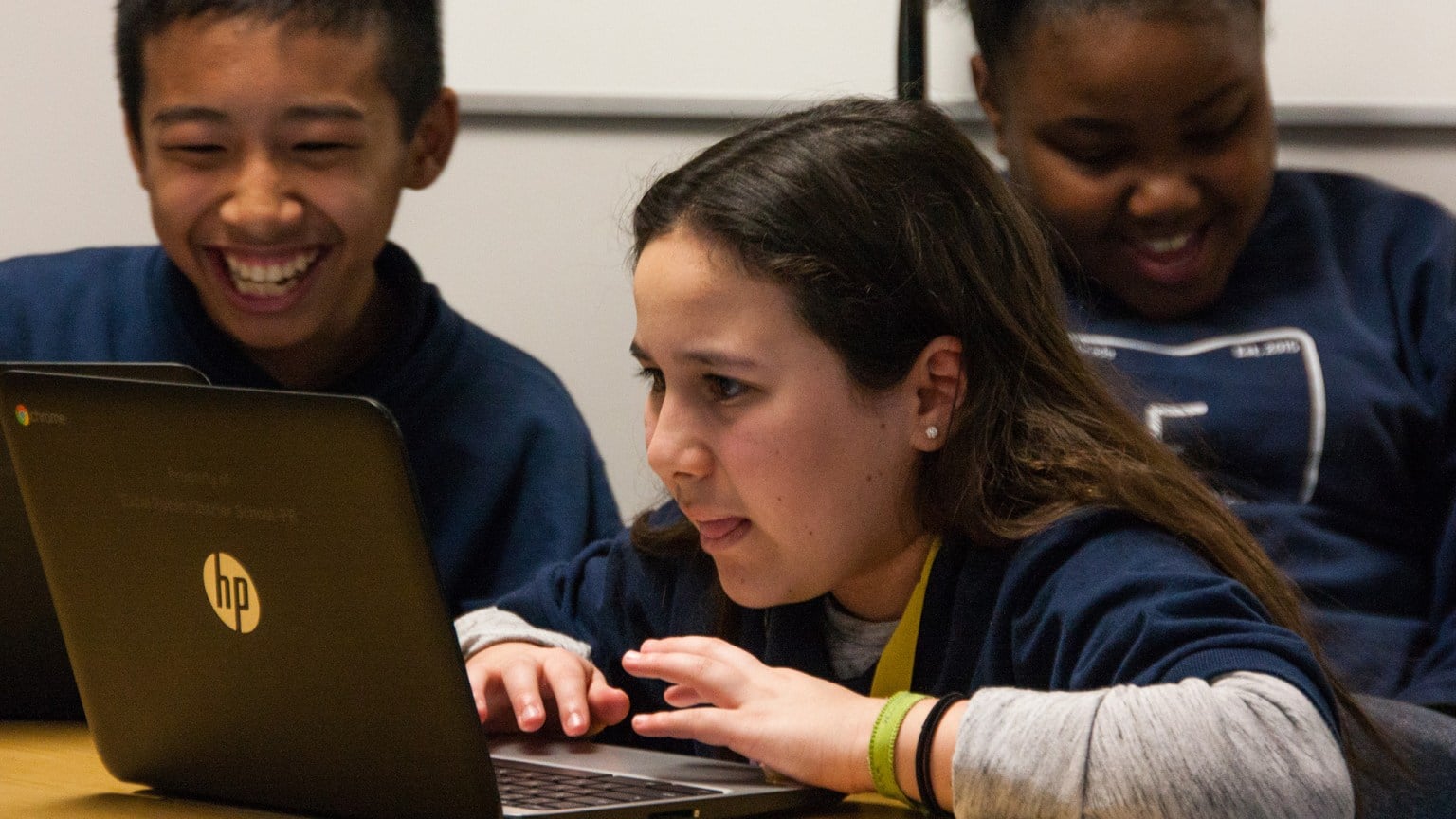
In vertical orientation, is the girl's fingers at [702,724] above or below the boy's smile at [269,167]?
below

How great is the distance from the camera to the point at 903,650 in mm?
1034

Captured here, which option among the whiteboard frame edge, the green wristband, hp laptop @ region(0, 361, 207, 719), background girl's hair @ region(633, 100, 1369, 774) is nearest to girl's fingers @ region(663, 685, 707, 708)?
the green wristband

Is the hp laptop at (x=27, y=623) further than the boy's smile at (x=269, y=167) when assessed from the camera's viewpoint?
No

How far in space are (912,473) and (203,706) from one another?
0.47 meters

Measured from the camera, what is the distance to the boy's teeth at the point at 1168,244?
1586 mm

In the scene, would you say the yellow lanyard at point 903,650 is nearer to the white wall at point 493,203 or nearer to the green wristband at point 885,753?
the green wristband at point 885,753

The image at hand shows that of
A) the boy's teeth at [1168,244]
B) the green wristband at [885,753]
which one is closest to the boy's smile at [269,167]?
the boy's teeth at [1168,244]

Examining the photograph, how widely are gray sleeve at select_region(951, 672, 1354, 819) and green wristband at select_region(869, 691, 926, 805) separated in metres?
0.03

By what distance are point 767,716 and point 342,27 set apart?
3.33 feet

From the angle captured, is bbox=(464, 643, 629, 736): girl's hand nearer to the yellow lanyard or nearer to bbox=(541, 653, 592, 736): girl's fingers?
bbox=(541, 653, 592, 736): girl's fingers

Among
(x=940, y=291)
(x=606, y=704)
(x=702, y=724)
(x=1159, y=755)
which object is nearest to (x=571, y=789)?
(x=702, y=724)

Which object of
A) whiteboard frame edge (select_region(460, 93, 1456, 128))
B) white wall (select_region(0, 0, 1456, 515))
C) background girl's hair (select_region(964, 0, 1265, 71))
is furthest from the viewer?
white wall (select_region(0, 0, 1456, 515))

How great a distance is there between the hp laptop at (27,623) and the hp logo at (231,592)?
9.1 inches

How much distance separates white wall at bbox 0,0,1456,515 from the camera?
1.99 metres
